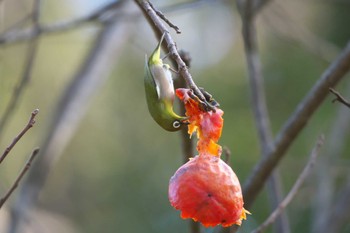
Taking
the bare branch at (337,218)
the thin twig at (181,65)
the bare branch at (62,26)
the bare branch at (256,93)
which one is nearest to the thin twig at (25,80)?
the bare branch at (62,26)

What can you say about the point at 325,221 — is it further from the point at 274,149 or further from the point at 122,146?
the point at 122,146

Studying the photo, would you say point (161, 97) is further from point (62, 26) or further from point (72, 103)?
point (72, 103)

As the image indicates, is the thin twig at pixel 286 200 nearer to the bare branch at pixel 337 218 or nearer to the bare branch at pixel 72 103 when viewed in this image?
the bare branch at pixel 337 218

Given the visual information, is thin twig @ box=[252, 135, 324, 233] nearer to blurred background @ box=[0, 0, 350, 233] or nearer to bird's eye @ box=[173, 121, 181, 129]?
bird's eye @ box=[173, 121, 181, 129]

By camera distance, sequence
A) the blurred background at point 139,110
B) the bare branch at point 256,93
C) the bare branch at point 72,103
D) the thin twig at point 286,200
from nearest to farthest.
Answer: the thin twig at point 286,200 → the bare branch at point 256,93 → the bare branch at point 72,103 → the blurred background at point 139,110

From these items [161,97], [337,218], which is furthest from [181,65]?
[337,218]

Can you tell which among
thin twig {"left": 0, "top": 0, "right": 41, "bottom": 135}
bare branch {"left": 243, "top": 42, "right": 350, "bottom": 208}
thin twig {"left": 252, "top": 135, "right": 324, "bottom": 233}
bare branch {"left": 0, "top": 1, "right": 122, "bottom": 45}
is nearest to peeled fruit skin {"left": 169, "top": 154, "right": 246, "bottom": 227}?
thin twig {"left": 252, "top": 135, "right": 324, "bottom": 233}
